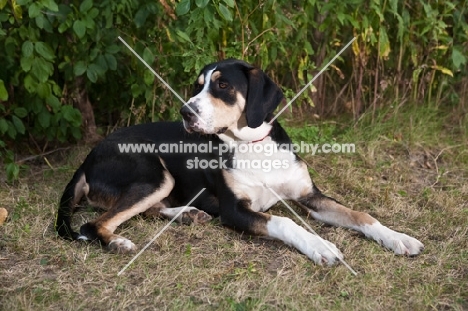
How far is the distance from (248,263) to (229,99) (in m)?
1.00

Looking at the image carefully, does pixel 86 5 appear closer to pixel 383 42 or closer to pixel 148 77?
pixel 148 77

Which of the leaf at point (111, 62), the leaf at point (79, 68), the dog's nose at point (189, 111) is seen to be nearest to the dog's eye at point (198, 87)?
the dog's nose at point (189, 111)

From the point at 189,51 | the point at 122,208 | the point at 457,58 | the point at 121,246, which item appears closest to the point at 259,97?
the point at 189,51

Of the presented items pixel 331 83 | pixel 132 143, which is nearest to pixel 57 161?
pixel 132 143

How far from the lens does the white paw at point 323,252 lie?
138 inches

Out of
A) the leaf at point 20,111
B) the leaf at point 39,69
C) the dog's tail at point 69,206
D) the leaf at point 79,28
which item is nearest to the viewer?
the dog's tail at point 69,206

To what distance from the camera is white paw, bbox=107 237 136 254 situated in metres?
3.71

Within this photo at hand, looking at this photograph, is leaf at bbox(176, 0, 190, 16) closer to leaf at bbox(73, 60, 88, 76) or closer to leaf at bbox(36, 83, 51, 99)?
leaf at bbox(73, 60, 88, 76)

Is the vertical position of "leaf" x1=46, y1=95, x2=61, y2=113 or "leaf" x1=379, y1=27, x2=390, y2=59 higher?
"leaf" x1=379, y1=27, x2=390, y2=59

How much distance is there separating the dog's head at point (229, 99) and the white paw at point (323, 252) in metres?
0.82

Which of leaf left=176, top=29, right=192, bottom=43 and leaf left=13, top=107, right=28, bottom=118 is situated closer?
leaf left=176, top=29, right=192, bottom=43

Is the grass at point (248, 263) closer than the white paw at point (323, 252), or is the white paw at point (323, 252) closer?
the grass at point (248, 263)

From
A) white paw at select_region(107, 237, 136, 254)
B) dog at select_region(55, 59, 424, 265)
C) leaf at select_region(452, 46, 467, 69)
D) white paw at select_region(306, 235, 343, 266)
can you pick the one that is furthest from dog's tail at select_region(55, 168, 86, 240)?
leaf at select_region(452, 46, 467, 69)

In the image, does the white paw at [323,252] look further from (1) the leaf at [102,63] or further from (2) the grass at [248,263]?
(1) the leaf at [102,63]
